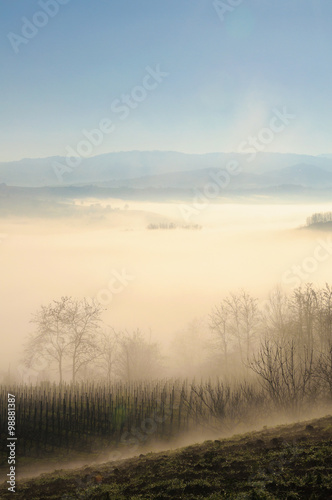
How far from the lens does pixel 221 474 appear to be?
49.8 feet

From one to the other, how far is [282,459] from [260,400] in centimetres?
1225

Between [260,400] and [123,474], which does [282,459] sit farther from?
[260,400]

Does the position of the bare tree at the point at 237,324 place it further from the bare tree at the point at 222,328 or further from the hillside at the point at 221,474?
the hillside at the point at 221,474

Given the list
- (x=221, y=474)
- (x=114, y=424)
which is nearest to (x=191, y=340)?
(x=114, y=424)

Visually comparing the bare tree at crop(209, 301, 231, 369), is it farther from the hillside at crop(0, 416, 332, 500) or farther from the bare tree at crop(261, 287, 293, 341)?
the hillside at crop(0, 416, 332, 500)

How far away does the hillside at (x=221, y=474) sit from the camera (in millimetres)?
13203

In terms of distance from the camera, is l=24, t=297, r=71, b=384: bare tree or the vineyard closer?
the vineyard

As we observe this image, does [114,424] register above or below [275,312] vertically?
below

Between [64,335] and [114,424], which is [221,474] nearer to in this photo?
[114,424]

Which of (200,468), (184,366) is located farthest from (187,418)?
(184,366)

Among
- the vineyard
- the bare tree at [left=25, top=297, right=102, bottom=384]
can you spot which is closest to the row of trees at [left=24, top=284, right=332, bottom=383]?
the bare tree at [left=25, top=297, right=102, bottom=384]

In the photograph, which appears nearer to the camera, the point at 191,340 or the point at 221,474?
the point at 221,474

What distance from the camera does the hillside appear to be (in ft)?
43.3

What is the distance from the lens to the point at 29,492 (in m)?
16.8
